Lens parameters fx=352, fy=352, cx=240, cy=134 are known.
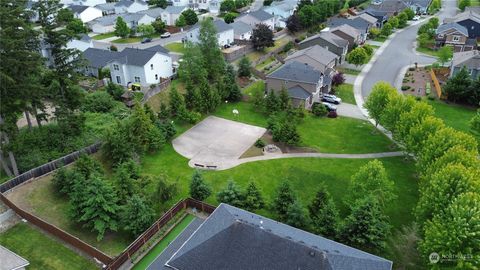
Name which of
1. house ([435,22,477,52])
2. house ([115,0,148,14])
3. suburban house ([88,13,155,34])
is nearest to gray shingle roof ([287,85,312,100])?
house ([435,22,477,52])

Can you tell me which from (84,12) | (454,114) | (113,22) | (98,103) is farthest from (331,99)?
(84,12)

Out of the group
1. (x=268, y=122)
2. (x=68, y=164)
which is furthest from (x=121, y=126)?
(x=268, y=122)

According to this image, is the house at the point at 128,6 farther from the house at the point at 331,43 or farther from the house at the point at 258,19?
the house at the point at 331,43

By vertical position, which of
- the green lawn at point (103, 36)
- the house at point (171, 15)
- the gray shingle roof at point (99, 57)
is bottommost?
the green lawn at point (103, 36)

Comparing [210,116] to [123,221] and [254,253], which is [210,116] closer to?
[123,221]

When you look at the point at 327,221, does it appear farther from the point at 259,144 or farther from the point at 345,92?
the point at 345,92

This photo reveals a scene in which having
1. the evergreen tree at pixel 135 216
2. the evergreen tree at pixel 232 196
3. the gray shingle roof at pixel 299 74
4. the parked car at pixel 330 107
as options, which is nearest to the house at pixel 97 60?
the gray shingle roof at pixel 299 74
